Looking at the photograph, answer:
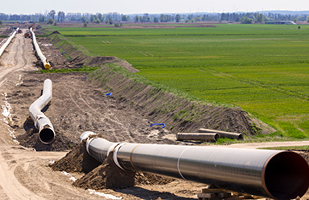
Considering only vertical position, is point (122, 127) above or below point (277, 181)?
below

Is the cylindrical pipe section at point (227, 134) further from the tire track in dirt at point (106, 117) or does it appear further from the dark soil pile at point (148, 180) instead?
the dark soil pile at point (148, 180)

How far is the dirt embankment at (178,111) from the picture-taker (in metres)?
32.7

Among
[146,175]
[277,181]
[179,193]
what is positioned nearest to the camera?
[277,181]

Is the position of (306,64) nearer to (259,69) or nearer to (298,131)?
(259,69)

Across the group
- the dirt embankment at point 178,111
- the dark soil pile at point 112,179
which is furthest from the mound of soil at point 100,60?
the dark soil pile at point 112,179

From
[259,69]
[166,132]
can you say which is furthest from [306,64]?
[166,132]

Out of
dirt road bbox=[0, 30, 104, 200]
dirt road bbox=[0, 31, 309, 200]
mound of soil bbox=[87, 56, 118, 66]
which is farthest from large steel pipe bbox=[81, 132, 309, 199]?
mound of soil bbox=[87, 56, 118, 66]

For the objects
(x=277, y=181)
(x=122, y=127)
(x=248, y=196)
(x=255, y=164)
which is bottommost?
(x=122, y=127)

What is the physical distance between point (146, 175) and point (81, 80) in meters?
44.7

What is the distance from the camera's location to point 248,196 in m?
15.8

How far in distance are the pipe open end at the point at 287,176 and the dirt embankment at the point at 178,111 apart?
56.4 feet

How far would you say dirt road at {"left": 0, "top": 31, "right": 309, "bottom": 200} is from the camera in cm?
1990

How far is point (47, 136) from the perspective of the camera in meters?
31.8

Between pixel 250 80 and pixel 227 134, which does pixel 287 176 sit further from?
pixel 250 80
